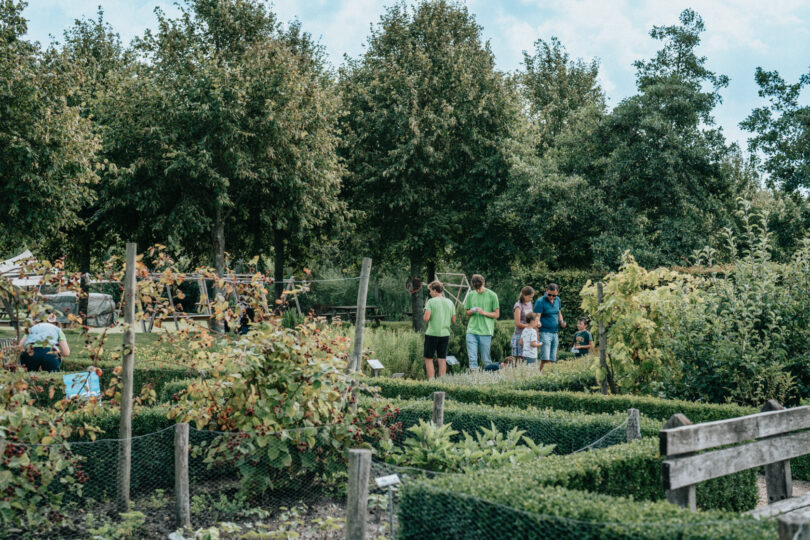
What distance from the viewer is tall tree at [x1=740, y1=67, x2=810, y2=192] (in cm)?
2338

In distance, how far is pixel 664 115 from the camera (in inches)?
894

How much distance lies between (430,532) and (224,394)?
8.22 ft

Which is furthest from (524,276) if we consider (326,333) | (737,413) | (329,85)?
(326,333)

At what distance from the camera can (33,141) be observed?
53.0 feet

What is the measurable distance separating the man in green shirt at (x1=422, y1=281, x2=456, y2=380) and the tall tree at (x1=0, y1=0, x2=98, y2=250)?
32.5ft

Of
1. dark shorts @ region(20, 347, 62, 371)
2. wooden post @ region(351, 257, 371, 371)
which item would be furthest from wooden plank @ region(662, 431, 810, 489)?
dark shorts @ region(20, 347, 62, 371)

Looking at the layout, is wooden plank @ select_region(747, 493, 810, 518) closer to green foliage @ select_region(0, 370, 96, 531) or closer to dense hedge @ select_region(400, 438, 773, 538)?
dense hedge @ select_region(400, 438, 773, 538)

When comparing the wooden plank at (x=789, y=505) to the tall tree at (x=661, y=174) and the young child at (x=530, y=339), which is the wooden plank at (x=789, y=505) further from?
the tall tree at (x=661, y=174)

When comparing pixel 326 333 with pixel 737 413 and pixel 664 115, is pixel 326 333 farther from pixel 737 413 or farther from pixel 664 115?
pixel 664 115

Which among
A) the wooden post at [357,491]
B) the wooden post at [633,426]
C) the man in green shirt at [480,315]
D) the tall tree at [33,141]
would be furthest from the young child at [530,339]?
the tall tree at [33,141]

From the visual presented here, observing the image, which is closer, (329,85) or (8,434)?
(8,434)

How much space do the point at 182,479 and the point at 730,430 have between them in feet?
12.4

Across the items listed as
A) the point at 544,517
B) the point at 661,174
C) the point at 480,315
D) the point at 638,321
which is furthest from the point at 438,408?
the point at 661,174

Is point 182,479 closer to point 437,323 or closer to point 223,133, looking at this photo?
point 437,323
